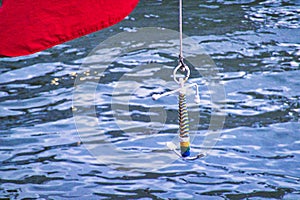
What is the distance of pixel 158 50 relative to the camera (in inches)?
233

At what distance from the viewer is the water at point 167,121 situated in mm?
3828

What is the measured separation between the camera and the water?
12.6 feet

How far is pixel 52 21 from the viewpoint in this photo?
2.39 m

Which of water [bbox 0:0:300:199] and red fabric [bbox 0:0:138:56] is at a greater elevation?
red fabric [bbox 0:0:138:56]

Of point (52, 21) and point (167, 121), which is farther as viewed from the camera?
point (167, 121)

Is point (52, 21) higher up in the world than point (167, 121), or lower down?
higher up

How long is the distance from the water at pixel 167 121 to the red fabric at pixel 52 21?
4.98 ft

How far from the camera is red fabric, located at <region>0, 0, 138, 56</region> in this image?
2369 mm

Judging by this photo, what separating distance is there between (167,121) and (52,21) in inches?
92.0

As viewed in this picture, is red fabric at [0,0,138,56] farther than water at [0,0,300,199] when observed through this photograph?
No

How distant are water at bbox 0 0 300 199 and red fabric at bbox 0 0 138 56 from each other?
59.7 inches

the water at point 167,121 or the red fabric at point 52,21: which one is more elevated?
the red fabric at point 52,21

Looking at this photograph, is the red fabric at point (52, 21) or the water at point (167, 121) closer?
the red fabric at point (52, 21)

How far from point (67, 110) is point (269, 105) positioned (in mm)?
1368
